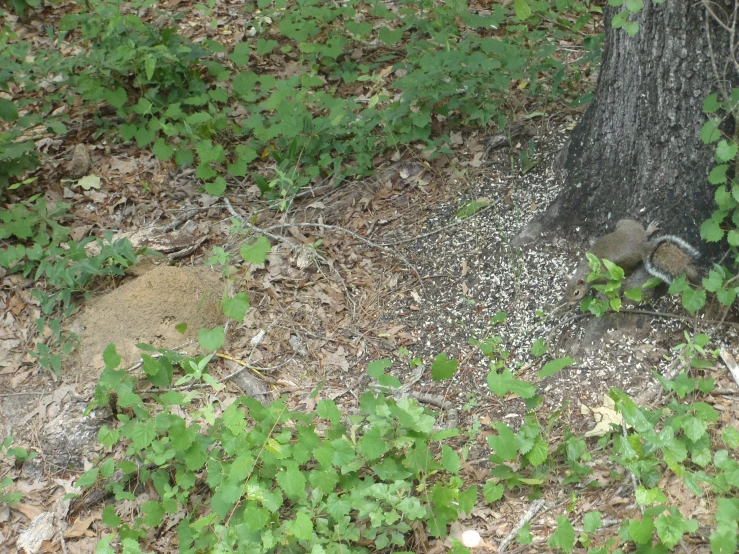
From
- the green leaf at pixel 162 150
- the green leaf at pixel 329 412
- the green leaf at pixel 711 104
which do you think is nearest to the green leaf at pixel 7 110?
the green leaf at pixel 162 150

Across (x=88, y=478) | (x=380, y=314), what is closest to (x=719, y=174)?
(x=380, y=314)

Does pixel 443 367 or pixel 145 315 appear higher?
pixel 443 367

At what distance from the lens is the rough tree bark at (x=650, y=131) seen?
296cm

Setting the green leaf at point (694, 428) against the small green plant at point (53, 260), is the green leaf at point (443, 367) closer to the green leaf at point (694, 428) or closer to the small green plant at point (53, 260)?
the green leaf at point (694, 428)

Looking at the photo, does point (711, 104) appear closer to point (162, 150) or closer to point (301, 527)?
point (301, 527)

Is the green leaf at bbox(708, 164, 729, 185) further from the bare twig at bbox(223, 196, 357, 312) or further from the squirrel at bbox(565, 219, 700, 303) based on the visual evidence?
the bare twig at bbox(223, 196, 357, 312)

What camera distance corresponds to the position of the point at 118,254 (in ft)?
12.8

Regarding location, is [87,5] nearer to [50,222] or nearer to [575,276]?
[50,222]

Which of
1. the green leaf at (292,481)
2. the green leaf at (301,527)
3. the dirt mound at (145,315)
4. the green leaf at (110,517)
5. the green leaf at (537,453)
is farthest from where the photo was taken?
the dirt mound at (145,315)

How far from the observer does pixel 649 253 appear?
10.2 ft

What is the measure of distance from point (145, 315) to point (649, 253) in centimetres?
258

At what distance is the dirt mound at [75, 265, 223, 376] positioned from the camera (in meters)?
3.71

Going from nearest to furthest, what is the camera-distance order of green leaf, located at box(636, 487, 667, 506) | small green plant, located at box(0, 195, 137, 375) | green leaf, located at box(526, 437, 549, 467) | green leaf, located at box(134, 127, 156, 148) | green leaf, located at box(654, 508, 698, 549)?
green leaf, located at box(654, 508, 698, 549), green leaf, located at box(636, 487, 667, 506), green leaf, located at box(526, 437, 549, 467), small green plant, located at box(0, 195, 137, 375), green leaf, located at box(134, 127, 156, 148)

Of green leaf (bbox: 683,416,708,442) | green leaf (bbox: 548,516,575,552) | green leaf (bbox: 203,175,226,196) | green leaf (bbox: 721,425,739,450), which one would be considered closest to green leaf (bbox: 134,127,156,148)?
green leaf (bbox: 203,175,226,196)
